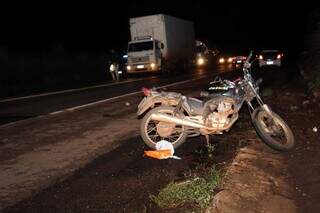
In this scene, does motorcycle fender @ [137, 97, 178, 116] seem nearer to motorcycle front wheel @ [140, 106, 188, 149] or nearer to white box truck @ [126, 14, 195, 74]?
motorcycle front wheel @ [140, 106, 188, 149]

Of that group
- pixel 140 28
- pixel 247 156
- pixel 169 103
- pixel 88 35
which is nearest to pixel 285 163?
pixel 247 156

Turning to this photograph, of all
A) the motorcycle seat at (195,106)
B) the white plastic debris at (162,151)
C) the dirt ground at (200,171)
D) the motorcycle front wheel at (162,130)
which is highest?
the motorcycle seat at (195,106)

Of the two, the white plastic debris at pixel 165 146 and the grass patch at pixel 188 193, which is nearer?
the grass patch at pixel 188 193

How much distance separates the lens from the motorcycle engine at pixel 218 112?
300 inches

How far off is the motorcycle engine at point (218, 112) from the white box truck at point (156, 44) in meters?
24.4

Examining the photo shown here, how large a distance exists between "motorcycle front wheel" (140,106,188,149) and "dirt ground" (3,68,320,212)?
231 mm

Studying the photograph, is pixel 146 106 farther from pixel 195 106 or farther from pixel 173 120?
pixel 195 106

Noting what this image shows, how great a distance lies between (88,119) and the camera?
1179 cm

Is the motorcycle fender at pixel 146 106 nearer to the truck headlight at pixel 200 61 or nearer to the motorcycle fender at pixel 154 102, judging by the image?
the motorcycle fender at pixel 154 102

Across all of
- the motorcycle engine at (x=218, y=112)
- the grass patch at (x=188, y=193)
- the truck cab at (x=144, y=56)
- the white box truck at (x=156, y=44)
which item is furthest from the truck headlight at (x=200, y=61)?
the grass patch at (x=188, y=193)

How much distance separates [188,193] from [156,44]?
91.4 ft

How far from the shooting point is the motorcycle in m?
7.64

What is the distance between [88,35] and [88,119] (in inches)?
1287

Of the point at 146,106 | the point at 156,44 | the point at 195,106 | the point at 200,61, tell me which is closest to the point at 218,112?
the point at 195,106
